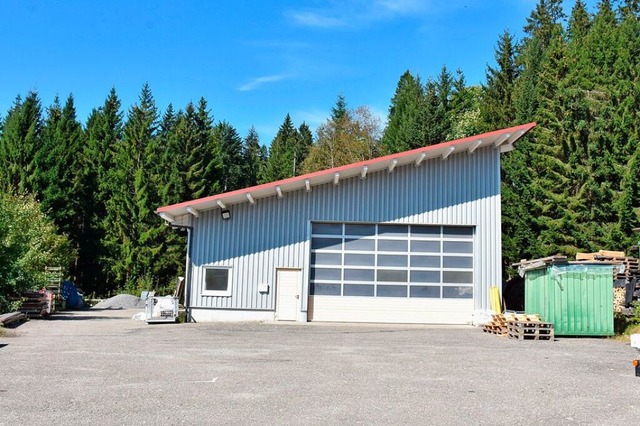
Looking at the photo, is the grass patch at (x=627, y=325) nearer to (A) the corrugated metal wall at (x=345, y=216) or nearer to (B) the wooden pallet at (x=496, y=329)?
(B) the wooden pallet at (x=496, y=329)

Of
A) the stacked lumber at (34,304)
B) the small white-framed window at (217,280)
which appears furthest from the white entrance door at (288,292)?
the stacked lumber at (34,304)

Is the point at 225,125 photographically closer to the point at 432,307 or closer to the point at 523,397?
the point at 432,307

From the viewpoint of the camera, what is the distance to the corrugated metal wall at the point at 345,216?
2183 cm

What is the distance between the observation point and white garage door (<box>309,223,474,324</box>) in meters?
22.1

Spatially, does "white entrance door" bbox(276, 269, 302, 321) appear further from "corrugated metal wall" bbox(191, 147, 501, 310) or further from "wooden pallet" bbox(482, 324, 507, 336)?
"wooden pallet" bbox(482, 324, 507, 336)

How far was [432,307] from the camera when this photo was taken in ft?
72.7

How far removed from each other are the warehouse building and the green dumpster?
485 centimetres

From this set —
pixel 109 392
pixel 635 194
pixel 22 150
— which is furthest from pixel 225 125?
pixel 109 392

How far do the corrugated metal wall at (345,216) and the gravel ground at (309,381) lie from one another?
5905 mm

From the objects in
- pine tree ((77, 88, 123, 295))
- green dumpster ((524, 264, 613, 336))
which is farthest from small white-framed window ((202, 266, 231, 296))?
pine tree ((77, 88, 123, 295))

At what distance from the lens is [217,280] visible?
21859mm

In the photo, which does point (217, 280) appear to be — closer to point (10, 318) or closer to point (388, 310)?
point (388, 310)

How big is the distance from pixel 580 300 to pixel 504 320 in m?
2.11

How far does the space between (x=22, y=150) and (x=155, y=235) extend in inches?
457
